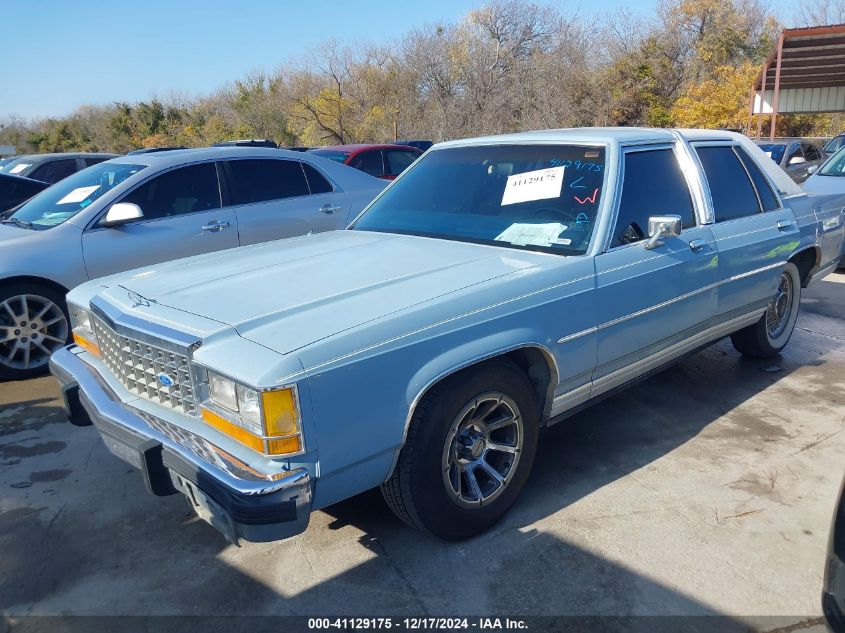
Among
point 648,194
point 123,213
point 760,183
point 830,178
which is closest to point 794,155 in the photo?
point 830,178

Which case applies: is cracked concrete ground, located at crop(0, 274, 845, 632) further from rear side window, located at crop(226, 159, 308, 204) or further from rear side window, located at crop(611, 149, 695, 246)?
rear side window, located at crop(226, 159, 308, 204)

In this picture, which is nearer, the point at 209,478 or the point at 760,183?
the point at 209,478

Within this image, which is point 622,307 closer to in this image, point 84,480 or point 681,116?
point 84,480

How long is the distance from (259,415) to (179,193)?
4.03m

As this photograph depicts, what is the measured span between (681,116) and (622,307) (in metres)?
23.7

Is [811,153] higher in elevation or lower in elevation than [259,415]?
higher

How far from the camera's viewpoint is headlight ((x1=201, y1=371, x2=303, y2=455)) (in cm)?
226

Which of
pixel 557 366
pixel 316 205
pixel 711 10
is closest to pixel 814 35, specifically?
pixel 316 205

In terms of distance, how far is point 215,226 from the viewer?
5.76 metres

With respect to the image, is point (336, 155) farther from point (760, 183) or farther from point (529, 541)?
point (529, 541)

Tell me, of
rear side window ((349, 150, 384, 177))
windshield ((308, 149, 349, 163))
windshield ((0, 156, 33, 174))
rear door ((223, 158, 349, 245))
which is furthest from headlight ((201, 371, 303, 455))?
windshield ((0, 156, 33, 174))

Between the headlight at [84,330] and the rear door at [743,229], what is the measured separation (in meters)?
3.47

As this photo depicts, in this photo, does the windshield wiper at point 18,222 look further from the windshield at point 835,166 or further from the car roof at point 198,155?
the windshield at point 835,166

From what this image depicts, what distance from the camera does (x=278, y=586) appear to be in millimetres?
2777
